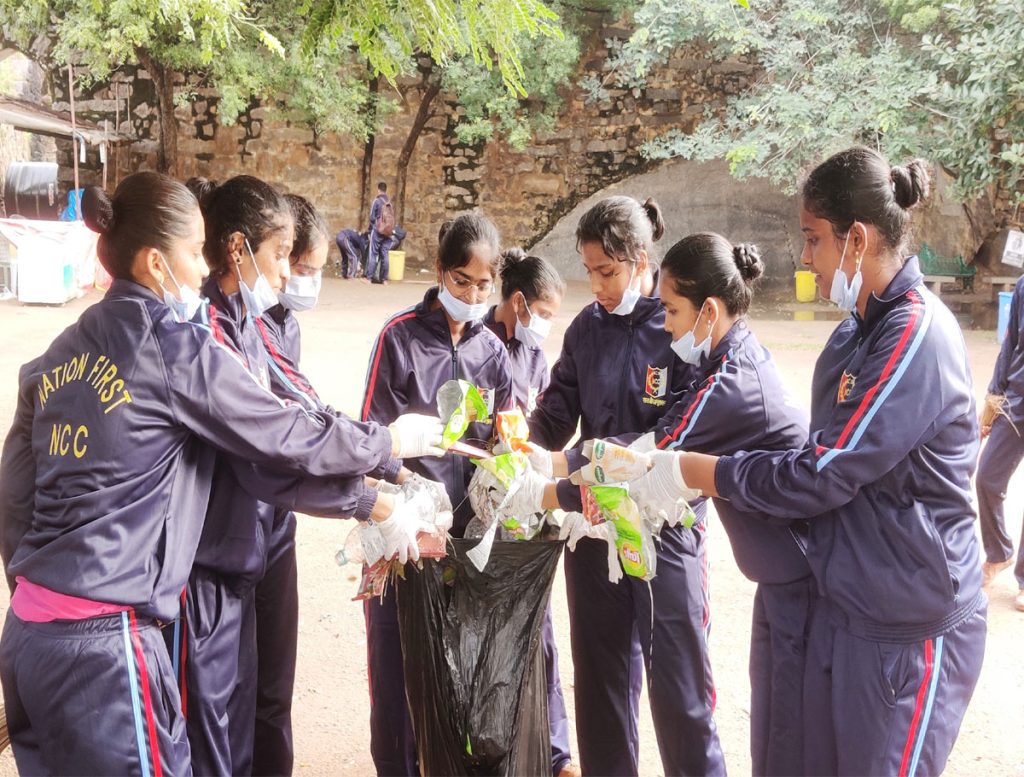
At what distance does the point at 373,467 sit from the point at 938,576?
126 centimetres

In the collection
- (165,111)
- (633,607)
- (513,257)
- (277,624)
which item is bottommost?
(277,624)

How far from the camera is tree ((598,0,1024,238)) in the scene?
10406 mm

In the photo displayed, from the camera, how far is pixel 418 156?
17656mm

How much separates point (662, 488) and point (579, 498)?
304 mm

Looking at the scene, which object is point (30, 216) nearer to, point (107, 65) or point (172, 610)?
point (107, 65)

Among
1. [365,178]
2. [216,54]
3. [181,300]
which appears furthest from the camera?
[365,178]

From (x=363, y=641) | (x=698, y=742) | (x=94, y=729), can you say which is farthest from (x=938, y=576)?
(x=363, y=641)

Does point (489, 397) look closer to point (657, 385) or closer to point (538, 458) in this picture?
point (538, 458)

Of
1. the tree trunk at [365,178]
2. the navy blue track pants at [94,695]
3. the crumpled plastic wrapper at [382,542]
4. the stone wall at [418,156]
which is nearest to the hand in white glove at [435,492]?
the crumpled plastic wrapper at [382,542]

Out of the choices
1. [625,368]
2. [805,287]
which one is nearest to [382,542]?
[625,368]

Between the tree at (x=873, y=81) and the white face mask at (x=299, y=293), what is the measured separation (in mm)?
9000

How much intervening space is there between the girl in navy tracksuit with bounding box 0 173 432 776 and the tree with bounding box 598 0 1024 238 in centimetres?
1002

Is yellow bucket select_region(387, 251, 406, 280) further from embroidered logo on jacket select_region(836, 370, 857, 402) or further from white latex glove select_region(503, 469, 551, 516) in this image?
embroidered logo on jacket select_region(836, 370, 857, 402)

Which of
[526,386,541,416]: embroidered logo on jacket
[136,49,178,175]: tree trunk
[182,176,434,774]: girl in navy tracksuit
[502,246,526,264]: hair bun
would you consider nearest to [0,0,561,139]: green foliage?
[136,49,178,175]: tree trunk
